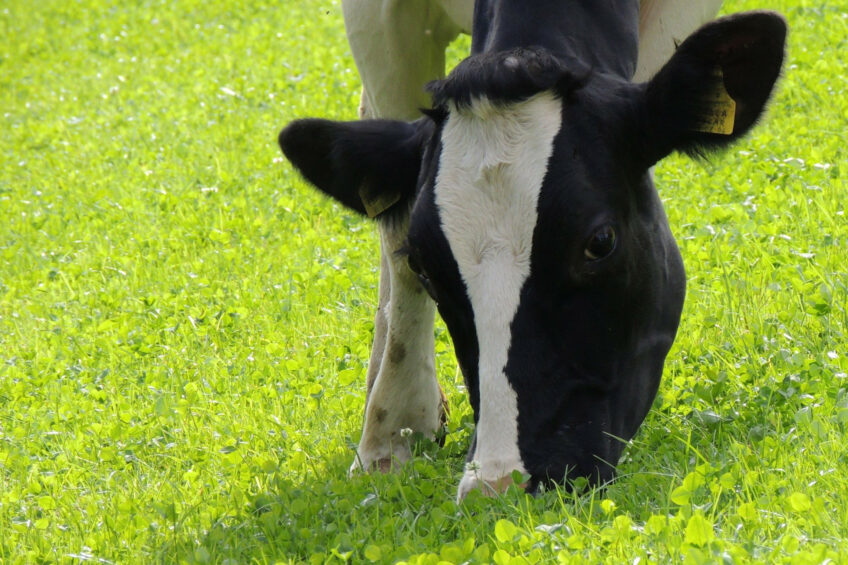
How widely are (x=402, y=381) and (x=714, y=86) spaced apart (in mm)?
2257

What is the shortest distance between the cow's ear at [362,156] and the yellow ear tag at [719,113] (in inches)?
40.9

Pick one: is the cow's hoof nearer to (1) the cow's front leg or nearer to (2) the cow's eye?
(2) the cow's eye

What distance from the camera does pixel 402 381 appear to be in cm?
582

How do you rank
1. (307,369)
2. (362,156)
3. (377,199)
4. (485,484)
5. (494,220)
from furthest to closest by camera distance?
(307,369)
(377,199)
(362,156)
(494,220)
(485,484)

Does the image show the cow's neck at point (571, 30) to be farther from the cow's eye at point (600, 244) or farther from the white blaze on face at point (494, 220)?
the cow's eye at point (600, 244)

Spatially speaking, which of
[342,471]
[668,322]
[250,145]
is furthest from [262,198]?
[668,322]

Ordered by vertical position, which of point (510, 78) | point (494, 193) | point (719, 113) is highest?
point (510, 78)

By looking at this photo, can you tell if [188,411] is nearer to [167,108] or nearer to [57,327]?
[57,327]

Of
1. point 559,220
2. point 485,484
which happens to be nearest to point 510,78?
point 559,220

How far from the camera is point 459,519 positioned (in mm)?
4121

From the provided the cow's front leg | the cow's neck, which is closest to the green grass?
the cow's front leg

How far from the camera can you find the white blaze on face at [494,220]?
13.1 feet

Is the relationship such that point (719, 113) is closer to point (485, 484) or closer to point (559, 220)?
point (559, 220)

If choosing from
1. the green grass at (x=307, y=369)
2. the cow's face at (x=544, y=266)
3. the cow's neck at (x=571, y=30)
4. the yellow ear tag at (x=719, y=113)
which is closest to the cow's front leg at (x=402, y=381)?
the green grass at (x=307, y=369)
